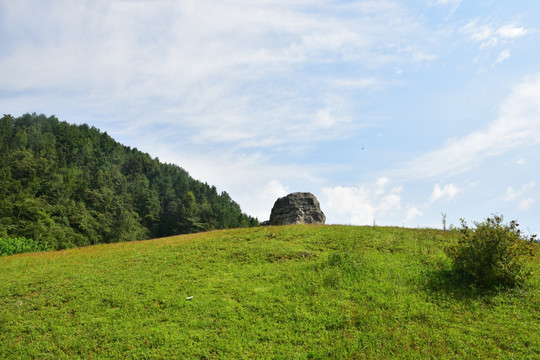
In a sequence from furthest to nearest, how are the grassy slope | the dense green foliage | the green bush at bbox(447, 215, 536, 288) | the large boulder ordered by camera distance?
the dense green foliage, the large boulder, the green bush at bbox(447, 215, 536, 288), the grassy slope

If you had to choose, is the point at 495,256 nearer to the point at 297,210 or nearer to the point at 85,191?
the point at 297,210

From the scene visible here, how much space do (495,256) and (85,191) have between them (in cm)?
10859

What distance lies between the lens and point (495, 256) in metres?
12.0

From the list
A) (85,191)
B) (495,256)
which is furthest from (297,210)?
(85,191)

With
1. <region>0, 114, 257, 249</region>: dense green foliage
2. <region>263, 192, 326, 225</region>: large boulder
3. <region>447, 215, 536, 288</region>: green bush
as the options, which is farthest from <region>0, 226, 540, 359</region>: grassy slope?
<region>0, 114, 257, 249</region>: dense green foliage

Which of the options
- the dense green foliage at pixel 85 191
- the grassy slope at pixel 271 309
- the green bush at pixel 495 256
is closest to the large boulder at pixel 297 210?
the grassy slope at pixel 271 309

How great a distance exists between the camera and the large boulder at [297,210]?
33.7 m

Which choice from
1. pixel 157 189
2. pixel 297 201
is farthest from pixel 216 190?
pixel 297 201

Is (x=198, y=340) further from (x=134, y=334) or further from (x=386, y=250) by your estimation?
(x=386, y=250)

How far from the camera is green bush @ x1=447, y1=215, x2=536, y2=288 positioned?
11945 millimetres

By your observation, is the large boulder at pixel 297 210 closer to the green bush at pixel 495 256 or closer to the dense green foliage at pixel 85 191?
the green bush at pixel 495 256

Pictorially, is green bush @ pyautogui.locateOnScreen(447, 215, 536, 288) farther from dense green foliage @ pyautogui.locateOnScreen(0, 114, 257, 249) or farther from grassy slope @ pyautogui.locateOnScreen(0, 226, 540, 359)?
dense green foliage @ pyautogui.locateOnScreen(0, 114, 257, 249)

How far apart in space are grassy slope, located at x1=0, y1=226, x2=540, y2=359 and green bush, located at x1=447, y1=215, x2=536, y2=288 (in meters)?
0.75

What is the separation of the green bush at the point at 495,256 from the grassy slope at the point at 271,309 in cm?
75
